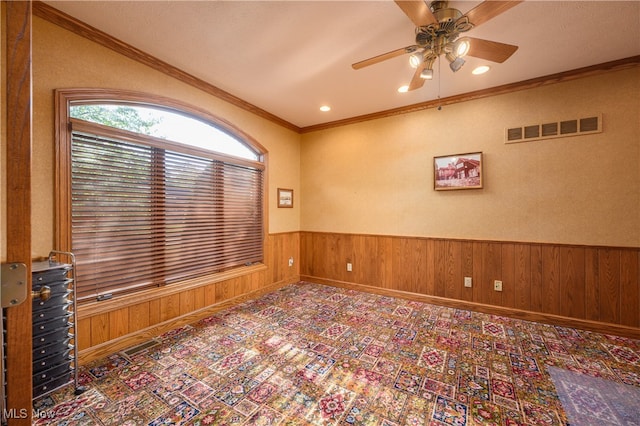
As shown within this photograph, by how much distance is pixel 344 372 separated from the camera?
6.99ft

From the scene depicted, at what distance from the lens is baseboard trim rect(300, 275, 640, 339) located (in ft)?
9.06

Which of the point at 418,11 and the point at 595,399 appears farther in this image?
the point at 595,399

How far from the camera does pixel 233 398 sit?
184 cm

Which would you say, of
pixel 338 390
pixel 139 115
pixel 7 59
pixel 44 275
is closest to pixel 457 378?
pixel 338 390

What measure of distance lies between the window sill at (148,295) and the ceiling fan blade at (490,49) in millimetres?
3567

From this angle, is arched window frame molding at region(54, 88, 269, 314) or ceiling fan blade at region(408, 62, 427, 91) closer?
arched window frame molding at region(54, 88, 269, 314)

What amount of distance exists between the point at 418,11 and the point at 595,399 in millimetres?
2896

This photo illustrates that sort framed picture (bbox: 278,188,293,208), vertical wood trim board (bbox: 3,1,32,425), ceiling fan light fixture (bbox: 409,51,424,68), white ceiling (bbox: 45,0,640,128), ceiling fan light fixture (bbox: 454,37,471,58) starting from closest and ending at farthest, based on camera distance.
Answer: vertical wood trim board (bbox: 3,1,32,425) → ceiling fan light fixture (bbox: 454,37,471,58) → white ceiling (bbox: 45,0,640,128) → ceiling fan light fixture (bbox: 409,51,424,68) → framed picture (bbox: 278,188,293,208)

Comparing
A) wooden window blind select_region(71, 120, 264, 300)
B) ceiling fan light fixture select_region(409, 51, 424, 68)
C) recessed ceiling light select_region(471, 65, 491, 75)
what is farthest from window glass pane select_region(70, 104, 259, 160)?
recessed ceiling light select_region(471, 65, 491, 75)

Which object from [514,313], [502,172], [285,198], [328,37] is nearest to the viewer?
[328,37]

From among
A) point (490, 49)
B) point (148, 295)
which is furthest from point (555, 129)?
point (148, 295)

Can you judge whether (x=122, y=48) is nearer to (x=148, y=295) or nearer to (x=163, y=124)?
(x=163, y=124)

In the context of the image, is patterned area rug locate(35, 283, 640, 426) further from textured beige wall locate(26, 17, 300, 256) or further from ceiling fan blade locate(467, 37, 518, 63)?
ceiling fan blade locate(467, 37, 518, 63)

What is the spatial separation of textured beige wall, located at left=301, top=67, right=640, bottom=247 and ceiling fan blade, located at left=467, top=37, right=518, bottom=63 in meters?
1.43
